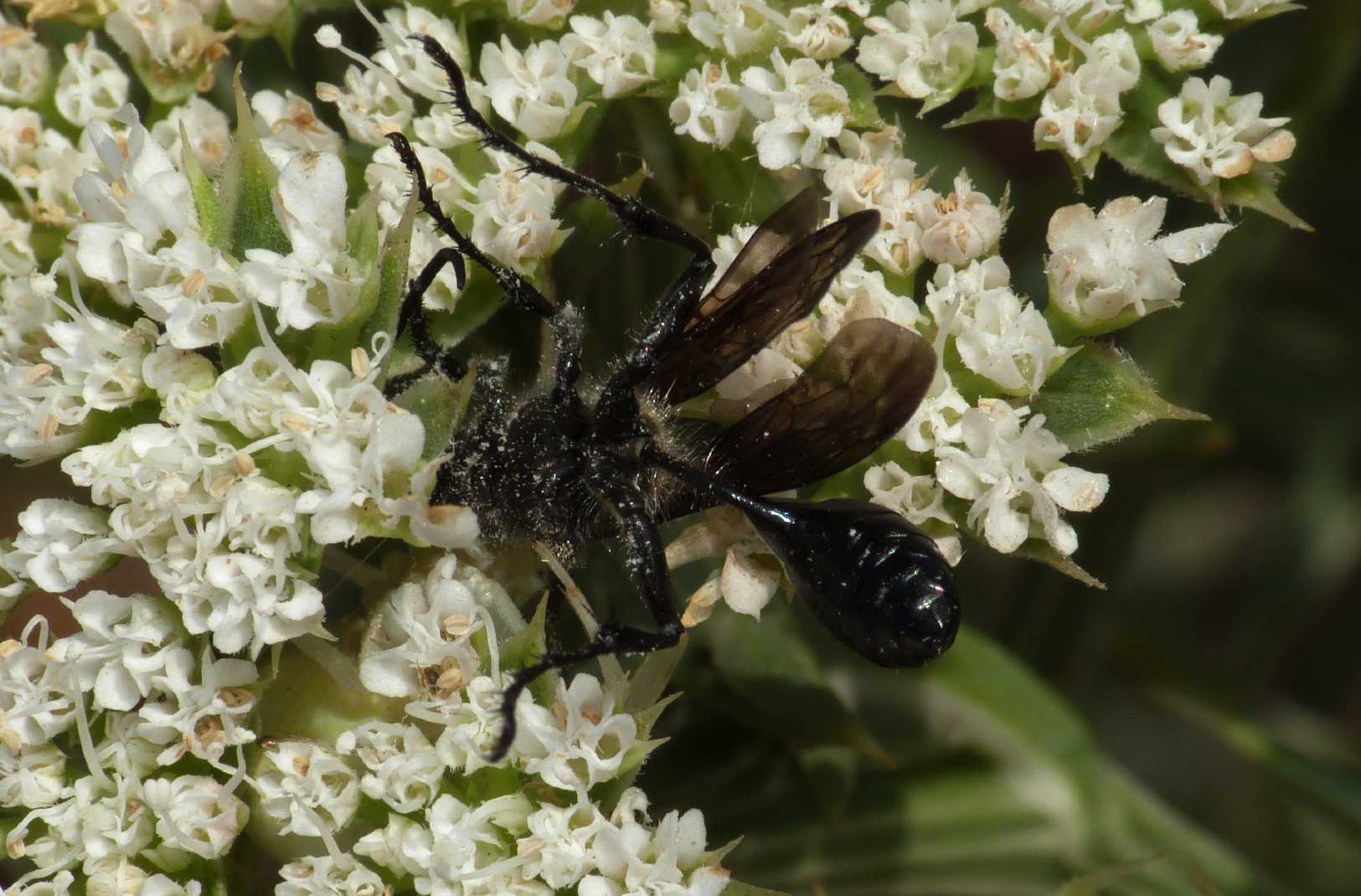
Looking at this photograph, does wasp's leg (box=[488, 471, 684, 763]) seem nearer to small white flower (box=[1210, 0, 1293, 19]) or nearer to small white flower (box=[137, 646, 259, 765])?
small white flower (box=[137, 646, 259, 765])

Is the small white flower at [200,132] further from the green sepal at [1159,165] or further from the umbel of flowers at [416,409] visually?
the green sepal at [1159,165]

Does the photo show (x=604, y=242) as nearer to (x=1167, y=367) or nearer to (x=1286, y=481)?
(x=1167, y=367)

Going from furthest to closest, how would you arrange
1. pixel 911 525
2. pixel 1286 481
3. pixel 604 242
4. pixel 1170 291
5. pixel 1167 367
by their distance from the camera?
pixel 1286 481, pixel 1167 367, pixel 604 242, pixel 1170 291, pixel 911 525

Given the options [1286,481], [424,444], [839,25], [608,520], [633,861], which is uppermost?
[839,25]

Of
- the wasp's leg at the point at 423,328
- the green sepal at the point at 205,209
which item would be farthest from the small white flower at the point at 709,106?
the green sepal at the point at 205,209

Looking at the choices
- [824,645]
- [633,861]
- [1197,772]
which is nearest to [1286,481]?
[1197,772]

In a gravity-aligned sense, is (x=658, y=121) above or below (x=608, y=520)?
above

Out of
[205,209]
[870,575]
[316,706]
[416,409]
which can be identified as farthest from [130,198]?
[870,575]
